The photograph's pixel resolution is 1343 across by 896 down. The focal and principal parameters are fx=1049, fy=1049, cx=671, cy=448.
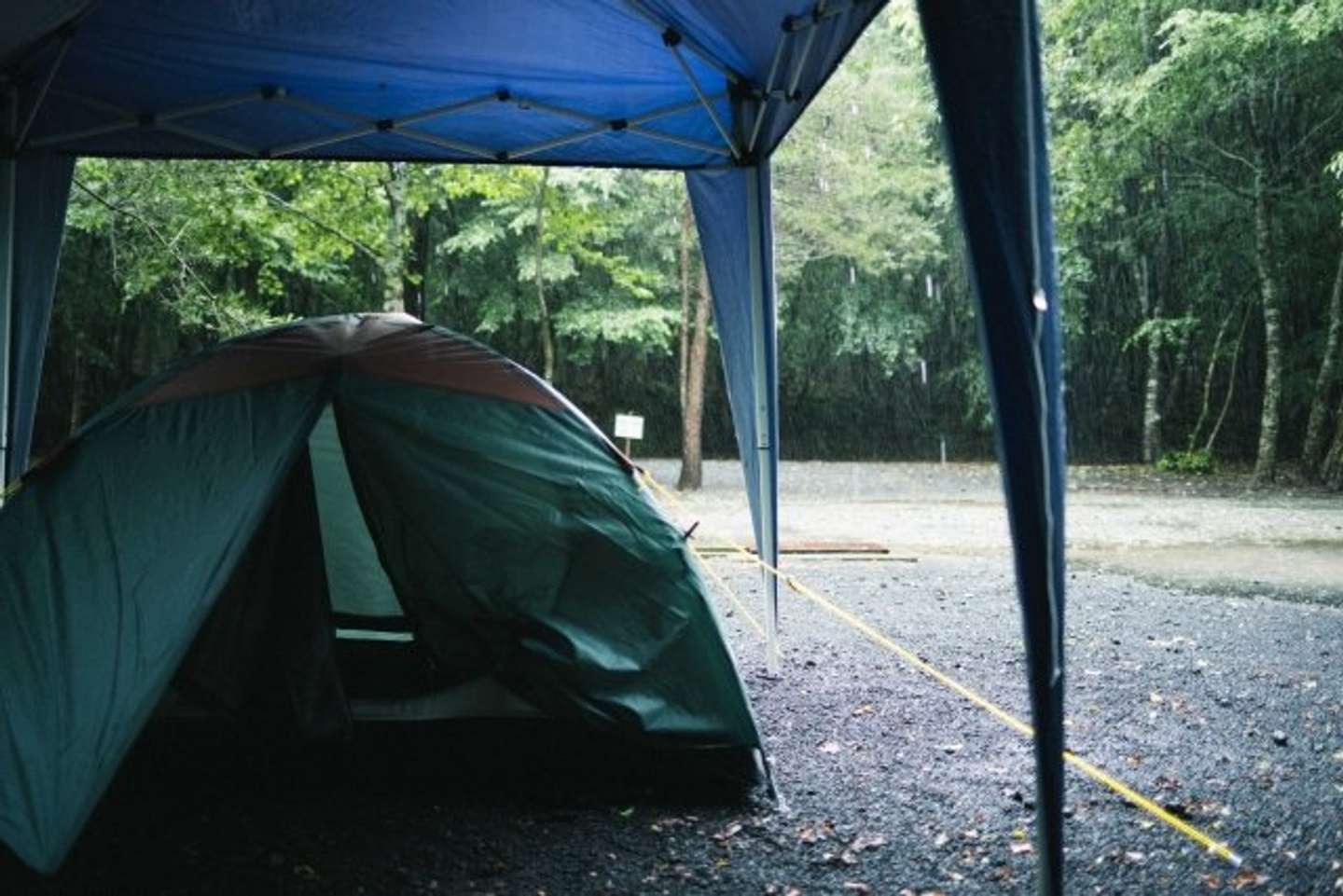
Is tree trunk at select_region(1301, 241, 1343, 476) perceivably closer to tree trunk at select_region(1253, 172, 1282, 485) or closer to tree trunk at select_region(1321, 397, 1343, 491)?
tree trunk at select_region(1321, 397, 1343, 491)

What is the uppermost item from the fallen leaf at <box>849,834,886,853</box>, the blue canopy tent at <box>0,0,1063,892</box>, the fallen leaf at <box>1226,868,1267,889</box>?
the blue canopy tent at <box>0,0,1063,892</box>

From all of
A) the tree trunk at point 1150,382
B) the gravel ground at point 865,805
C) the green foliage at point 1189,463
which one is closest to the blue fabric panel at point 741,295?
the gravel ground at point 865,805

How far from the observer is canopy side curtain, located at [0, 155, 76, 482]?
4.70 meters

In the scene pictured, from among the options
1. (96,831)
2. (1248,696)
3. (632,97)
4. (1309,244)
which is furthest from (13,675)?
(1309,244)

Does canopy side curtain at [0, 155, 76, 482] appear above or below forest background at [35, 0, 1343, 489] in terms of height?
below

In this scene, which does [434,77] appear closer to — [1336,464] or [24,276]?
[24,276]

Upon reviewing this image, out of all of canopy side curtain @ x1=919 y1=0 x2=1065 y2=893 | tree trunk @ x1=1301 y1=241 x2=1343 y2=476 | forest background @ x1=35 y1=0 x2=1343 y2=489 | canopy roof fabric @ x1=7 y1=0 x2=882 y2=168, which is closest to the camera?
canopy side curtain @ x1=919 y1=0 x2=1065 y2=893

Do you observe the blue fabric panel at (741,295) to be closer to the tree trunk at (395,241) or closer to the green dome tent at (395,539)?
the green dome tent at (395,539)

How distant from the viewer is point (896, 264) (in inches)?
651

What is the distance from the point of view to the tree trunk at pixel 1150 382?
17250mm

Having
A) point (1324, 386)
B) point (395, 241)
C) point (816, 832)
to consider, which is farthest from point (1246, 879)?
point (1324, 386)

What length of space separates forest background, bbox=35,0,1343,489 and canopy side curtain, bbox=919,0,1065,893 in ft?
27.1

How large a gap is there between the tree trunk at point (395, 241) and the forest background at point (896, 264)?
0.15 feet

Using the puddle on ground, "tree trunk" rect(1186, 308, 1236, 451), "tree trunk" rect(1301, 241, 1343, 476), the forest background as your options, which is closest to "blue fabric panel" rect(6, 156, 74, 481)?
the forest background
